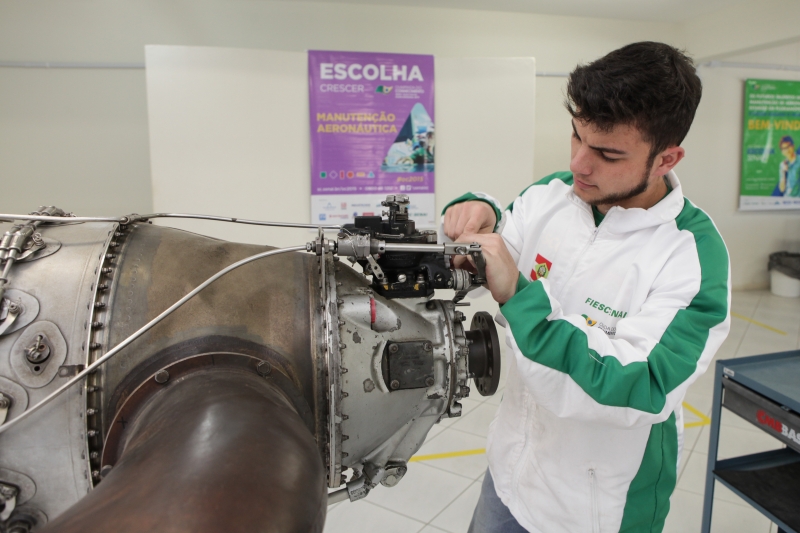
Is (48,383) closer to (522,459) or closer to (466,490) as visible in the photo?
(522,459)

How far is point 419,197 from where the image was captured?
3373 mm

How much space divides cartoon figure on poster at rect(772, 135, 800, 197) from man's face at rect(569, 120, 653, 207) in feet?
19.6

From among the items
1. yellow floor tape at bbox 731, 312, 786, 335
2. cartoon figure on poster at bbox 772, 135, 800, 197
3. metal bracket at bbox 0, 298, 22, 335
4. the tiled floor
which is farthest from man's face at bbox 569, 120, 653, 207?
cartoon figure on poster at bbox 772, 135, 800, 197

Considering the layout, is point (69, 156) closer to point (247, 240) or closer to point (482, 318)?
point (247, 240)

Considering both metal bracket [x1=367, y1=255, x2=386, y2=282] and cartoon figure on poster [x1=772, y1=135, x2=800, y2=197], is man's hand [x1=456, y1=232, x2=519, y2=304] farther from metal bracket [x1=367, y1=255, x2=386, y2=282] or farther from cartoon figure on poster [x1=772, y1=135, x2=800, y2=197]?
cartoon figure on poster [x1=772, y1=135, x2=800, y2=197]

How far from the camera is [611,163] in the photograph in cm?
107

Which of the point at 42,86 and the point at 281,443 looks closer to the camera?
the point at 281,443

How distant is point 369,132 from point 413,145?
0.31 meters

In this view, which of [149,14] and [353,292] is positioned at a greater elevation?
[149,14]

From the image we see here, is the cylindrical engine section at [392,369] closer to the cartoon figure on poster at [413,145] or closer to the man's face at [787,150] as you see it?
the cartoon figure on poster at [413,145]

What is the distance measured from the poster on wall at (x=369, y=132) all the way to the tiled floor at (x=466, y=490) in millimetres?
1027

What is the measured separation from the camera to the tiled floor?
2.12 meters

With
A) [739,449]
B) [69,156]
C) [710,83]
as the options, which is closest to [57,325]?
[739,449]

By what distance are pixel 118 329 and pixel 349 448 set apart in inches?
19.3
